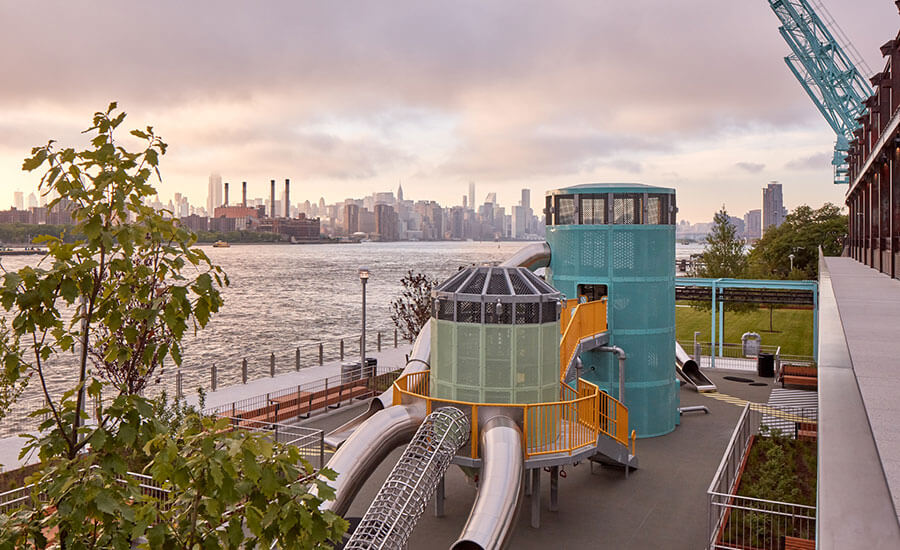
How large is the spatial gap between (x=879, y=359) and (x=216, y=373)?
1170 inches

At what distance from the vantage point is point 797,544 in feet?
38.9

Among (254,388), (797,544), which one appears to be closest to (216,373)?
(254,388)

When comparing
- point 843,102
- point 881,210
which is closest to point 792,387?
point 881,210

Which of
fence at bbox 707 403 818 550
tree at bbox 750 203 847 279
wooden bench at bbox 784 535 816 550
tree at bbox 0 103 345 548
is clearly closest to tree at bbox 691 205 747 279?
tree at bbox 750 203 847 279

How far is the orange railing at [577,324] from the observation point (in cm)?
1902

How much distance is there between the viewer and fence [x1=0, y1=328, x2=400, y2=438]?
91.1ft

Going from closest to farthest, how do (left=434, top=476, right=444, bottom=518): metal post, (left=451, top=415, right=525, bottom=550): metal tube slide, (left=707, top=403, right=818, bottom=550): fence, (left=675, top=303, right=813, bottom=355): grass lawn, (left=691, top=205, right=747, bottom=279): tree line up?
(left=451, top=415, right=525, bottom=550): metal tube slide < (left=707, top=403, right=818, bottom=550): fence < (left=434, top=476, right=444, bottom=518): metal post < (left=675, top=303, right=813, bottom=355): grass lawn < (left=691, top=205, right=747, bottom=279): tree

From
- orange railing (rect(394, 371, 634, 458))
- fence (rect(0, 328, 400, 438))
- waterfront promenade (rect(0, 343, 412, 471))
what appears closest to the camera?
orange railing (rect(394, 371, 634, 458))

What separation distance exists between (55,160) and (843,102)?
88.0 meters

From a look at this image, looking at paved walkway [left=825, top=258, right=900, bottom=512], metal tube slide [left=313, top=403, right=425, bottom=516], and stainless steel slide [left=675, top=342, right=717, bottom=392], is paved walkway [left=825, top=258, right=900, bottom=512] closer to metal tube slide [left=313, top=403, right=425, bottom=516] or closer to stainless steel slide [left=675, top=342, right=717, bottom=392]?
metal tube slide [left=313, top=403, right=425, bottom=516]

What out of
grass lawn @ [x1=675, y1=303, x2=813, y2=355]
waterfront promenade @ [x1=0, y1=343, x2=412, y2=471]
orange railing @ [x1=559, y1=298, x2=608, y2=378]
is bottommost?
grass lawn @ [x1=675, y1=303, x2=813, y2=355]

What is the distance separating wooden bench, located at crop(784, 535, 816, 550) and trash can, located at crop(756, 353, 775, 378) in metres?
21.1

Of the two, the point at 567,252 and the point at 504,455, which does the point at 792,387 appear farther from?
the point at 504,455

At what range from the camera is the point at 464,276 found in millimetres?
16031
